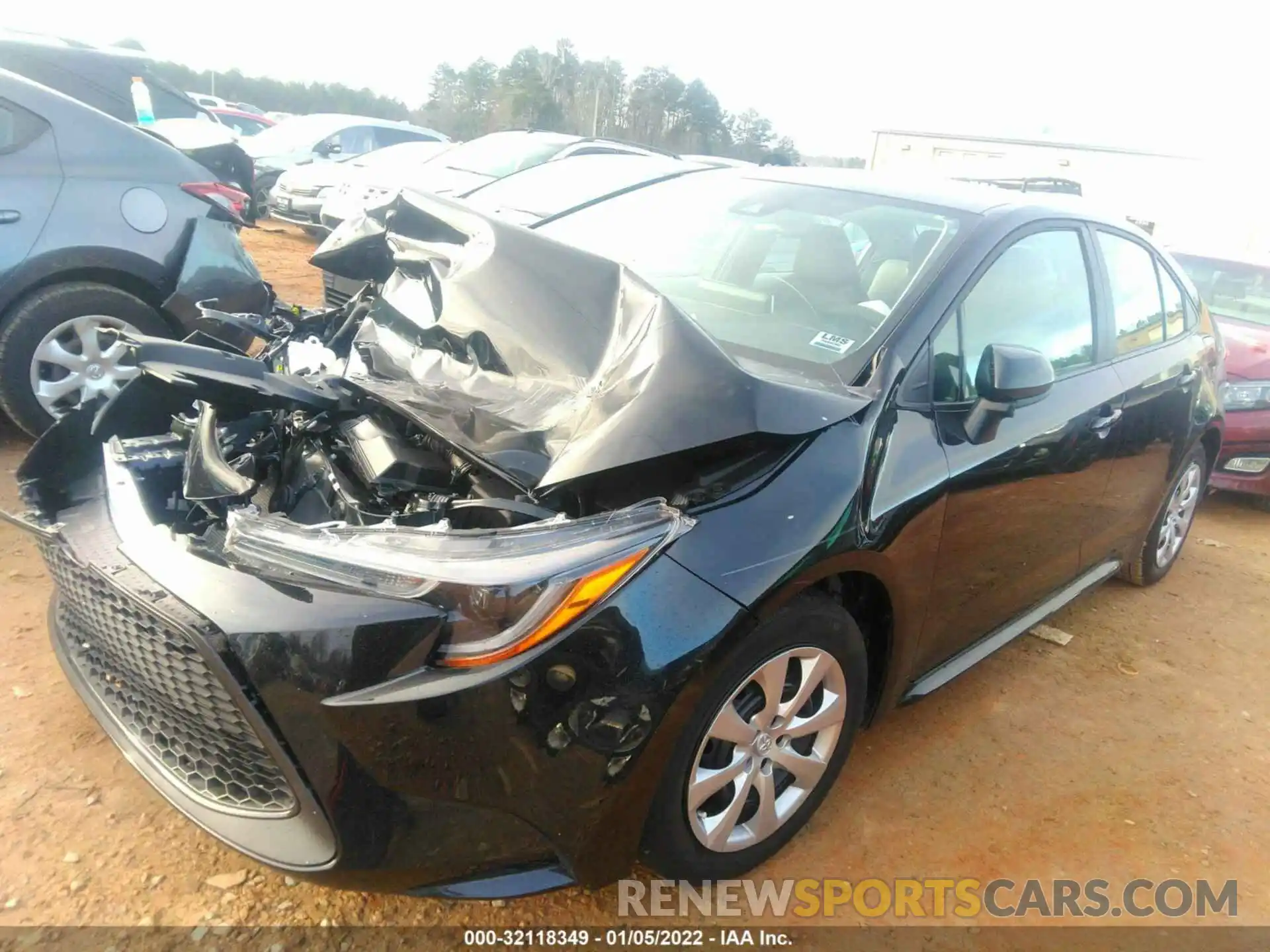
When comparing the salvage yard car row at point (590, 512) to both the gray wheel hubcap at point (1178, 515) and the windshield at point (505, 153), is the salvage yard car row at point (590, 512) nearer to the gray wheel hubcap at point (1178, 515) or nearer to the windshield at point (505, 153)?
the gray wheel hubcap at point (1178, 515)

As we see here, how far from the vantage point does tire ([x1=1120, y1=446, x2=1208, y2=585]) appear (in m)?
4.13

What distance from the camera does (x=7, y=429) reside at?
14.5ft

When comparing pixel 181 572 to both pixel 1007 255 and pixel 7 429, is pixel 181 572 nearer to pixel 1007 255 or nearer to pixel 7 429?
pixel 1007 255

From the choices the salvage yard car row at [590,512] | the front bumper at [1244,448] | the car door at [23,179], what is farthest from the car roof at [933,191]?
the front bumper at [1244,448]

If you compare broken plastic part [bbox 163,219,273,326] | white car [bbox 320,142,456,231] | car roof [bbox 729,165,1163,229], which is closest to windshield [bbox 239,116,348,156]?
white car [bbox 320,142,456,231]

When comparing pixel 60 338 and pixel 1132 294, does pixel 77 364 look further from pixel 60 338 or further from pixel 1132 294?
pixel 1132 294

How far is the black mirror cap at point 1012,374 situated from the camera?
91.7 inches

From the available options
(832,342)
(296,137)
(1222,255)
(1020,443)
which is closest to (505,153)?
(296,137)

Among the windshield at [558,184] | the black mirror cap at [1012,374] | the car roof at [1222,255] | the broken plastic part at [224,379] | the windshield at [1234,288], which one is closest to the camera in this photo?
the broken plastic part at [224,379]

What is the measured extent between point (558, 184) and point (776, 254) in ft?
15.3

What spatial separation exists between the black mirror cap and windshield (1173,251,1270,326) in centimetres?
555

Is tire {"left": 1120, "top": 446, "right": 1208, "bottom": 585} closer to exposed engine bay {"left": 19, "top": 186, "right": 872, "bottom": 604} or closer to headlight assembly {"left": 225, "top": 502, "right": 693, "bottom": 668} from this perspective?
exposed engine bay {"left": 19, "top": 186, "right": 872, "bottom": 604}

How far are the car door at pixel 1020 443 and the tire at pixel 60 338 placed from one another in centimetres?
340

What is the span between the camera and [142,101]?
6242 millimetres
